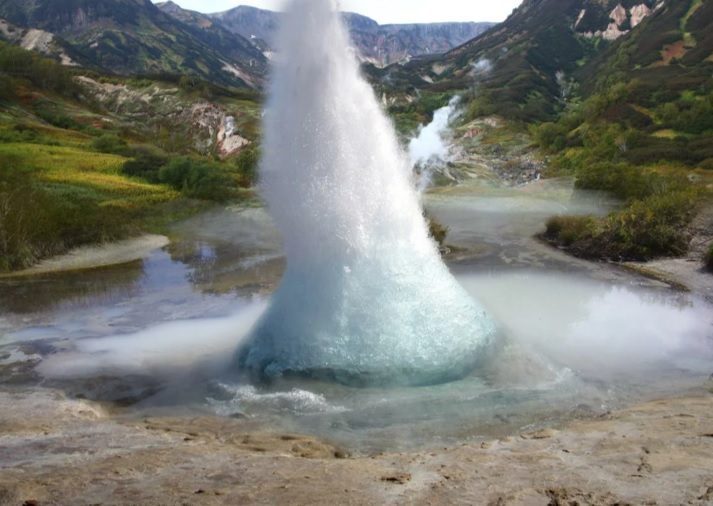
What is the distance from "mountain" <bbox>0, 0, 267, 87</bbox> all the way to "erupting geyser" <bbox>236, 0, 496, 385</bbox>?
152 meters

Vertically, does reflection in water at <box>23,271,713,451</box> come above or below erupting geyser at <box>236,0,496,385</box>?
below

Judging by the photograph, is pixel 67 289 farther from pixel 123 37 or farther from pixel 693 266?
pixel 123 37

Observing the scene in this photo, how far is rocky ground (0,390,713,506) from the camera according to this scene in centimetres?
446

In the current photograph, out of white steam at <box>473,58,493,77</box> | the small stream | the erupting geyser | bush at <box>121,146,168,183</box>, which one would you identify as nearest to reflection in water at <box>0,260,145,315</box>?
the small stream

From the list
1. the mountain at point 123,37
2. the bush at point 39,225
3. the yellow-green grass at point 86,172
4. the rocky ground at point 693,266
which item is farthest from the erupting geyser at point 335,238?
the mountain at point 123,37

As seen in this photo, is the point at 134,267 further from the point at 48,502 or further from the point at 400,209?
the point at 48,502

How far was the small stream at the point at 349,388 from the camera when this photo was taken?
7.70 metres

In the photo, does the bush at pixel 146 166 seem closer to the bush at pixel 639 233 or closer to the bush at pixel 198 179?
the bush at pixel 198 179

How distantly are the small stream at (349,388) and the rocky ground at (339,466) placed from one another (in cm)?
83

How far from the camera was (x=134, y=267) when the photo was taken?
1908 cm

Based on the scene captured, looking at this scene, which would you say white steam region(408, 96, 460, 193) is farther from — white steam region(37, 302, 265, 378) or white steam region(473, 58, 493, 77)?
white steam region(473, 58, 493, 77)

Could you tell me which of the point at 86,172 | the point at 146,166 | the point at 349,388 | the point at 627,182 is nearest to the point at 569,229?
the point at 627,182

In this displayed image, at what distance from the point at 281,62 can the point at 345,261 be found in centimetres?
340

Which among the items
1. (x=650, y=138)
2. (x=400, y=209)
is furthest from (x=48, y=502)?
(x=650, y=138)
